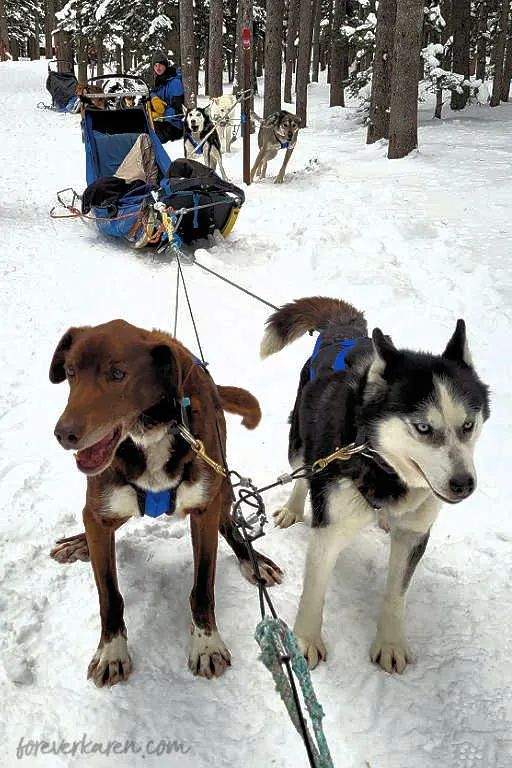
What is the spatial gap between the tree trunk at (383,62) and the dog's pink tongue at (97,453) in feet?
37.9

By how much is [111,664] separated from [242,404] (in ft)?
3.60

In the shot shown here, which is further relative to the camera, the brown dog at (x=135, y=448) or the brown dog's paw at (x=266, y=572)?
the brown dog's paw at (x=266, y=572)

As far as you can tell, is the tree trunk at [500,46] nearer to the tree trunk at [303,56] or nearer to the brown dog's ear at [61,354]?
the tree trunk at [303,56]

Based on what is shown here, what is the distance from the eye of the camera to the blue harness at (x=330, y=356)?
230 cm

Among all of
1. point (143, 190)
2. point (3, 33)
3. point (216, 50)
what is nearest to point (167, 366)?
point (143, 190)

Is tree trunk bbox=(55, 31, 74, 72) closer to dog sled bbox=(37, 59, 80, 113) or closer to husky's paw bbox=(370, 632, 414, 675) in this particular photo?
dog sled bbox=(37, 59, 80, 113)

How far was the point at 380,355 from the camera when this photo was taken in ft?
6.01

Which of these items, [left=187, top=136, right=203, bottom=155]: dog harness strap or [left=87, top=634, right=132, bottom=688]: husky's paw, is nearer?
[left=87, top=634, right=132, bottom=688]: husky's paw

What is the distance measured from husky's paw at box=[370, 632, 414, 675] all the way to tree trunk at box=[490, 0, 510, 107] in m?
19.4

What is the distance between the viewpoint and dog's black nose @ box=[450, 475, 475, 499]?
1595 mm

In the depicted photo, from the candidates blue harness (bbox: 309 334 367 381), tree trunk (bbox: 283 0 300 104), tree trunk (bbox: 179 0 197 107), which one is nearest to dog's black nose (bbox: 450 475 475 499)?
blue harness (bbox: 309 334 367 381)

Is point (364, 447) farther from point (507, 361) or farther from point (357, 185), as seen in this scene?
point (357, 185)

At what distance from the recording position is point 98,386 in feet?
5.31

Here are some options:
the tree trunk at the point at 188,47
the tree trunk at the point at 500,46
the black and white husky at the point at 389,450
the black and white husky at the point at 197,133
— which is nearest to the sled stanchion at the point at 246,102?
the black and white husky at the point at 197,133
